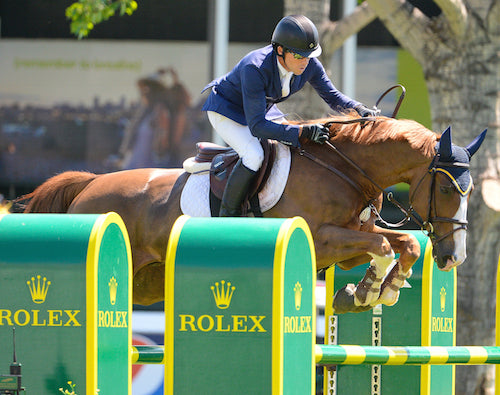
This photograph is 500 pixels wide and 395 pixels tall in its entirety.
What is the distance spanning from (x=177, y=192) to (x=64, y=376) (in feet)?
7.06

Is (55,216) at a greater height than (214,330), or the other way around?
(55,216)

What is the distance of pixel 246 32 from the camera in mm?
15266

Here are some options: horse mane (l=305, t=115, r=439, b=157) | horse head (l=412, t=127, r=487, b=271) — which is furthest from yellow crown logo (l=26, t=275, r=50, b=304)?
horse head (l=412, t=127, r=487, b=271)

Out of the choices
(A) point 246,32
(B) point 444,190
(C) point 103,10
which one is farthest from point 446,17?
(A) point 246,32

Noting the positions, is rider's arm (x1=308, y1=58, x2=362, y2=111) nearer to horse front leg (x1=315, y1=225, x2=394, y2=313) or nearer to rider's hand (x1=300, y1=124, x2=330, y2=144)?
rider's hand (x1=300, y1=124, x2=330, y2=144)

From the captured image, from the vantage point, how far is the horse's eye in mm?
5167

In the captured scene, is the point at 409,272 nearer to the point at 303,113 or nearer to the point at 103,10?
the point at 303,113

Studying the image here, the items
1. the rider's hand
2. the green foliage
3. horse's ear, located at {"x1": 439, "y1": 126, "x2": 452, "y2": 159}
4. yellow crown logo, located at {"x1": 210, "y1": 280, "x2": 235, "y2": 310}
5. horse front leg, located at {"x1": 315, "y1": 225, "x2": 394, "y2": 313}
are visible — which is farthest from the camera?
the green foliage

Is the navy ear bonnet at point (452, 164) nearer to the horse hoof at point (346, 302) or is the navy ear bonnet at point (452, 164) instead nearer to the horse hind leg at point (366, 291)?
the horse hind leg at point (366, 291)

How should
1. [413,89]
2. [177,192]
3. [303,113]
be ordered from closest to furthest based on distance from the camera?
[177,192], [303,113], [413,89]

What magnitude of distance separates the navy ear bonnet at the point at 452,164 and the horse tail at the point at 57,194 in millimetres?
2505

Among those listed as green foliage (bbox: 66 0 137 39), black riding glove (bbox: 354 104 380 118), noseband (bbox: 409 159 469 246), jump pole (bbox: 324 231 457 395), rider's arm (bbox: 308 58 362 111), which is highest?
green foliage (bbox: 66 0 137 39)

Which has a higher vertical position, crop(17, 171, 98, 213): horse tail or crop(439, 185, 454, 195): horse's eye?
crop(17, 171, 98, 213): horse tail

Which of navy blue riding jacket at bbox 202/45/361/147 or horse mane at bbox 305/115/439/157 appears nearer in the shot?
navy blue riding jacket at bbox 202/45/361/147
